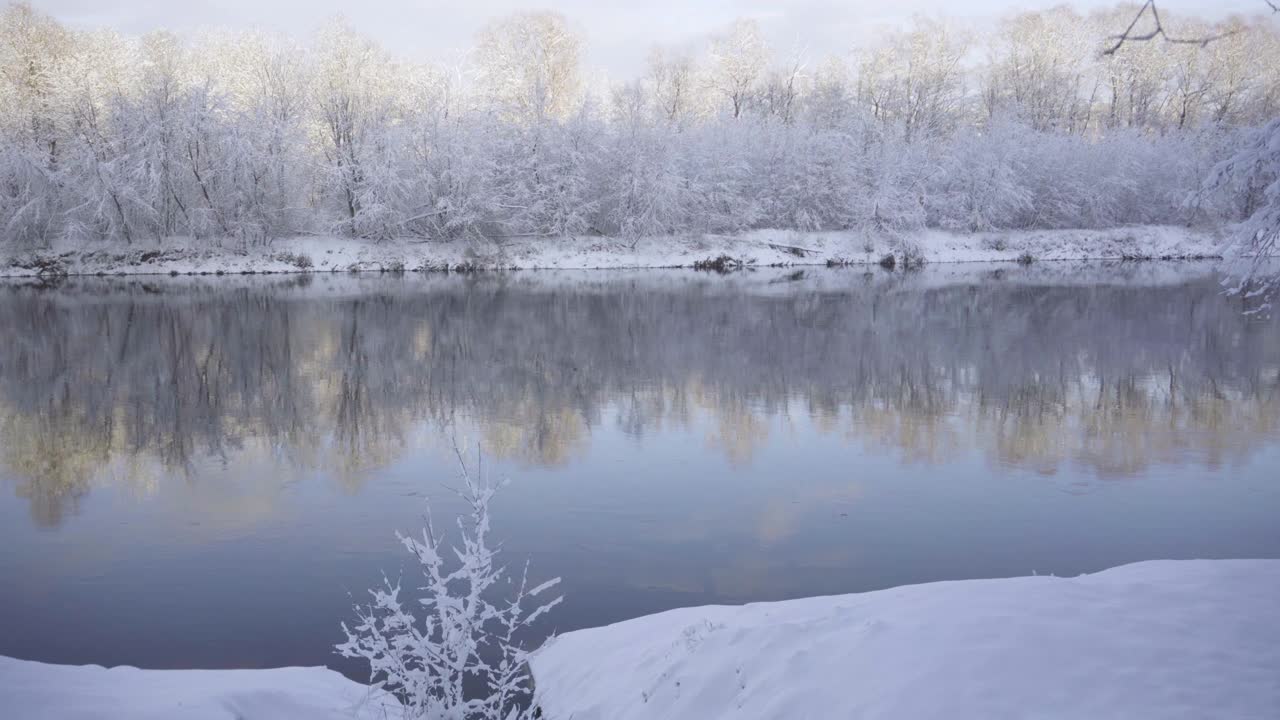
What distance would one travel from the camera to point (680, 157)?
5044 centimetres

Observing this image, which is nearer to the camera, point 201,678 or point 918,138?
point 201,678

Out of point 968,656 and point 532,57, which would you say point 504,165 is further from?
point 968,656

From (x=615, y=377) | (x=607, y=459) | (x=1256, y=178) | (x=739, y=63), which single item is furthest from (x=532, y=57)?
(x=1256, y=178)

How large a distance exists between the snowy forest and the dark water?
21.3m

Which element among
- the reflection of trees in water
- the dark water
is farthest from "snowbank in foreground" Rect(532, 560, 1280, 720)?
the reflection of trees in water

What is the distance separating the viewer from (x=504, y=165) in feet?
159

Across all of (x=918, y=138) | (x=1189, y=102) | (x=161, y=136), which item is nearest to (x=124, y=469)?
(x=161, y=136)

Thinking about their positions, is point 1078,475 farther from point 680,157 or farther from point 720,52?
point 720,52

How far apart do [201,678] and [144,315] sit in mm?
25008

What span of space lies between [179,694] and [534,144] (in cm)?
4595

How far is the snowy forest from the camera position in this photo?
4294cm

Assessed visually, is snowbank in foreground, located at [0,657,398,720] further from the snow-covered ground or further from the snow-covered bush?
the snow-covered ground

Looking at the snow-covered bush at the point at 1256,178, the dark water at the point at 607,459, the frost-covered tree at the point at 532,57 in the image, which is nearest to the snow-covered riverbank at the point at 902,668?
the dark water at the point at 607,459

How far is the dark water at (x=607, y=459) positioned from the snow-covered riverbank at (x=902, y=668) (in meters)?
1.21
